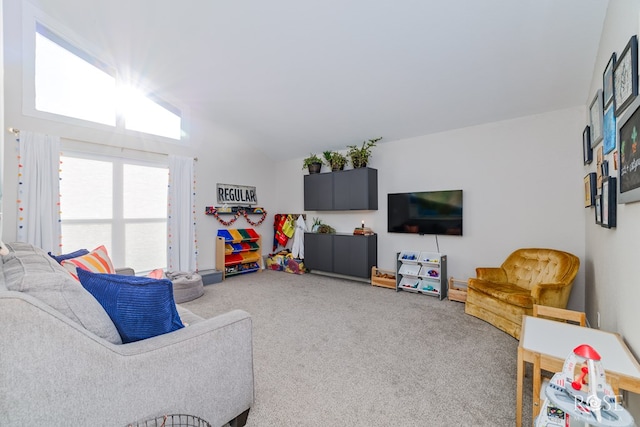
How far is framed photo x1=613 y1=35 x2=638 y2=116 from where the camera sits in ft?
4.63

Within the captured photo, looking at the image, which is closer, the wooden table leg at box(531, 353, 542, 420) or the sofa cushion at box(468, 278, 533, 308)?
the wooden table leg at box(531, 353, 542, 420)

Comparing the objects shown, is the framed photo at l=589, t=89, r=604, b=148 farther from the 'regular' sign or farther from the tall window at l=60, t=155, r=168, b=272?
the tall window at l=60, t=155, r=168, b=272

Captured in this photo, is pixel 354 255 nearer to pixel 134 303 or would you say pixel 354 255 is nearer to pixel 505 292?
pixel 505 292

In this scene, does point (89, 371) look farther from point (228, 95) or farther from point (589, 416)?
point (228, 95)

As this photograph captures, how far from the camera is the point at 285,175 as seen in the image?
6.42 meters

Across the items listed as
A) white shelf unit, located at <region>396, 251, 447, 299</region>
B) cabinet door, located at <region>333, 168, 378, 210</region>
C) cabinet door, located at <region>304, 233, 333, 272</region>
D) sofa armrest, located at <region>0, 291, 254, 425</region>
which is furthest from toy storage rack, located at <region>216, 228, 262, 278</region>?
sofa armrest, located at <region>0, 291, 254, 425</region>

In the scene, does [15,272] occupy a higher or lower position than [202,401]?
higher

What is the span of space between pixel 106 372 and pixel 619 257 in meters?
2.68

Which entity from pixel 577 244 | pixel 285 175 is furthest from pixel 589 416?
pixel 285 175

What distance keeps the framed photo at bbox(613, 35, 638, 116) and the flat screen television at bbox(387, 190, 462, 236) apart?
2.37 metres

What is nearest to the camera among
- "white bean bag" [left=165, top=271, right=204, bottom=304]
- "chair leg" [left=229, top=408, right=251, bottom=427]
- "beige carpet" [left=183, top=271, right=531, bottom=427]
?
"chair leg" [left=229, top=408, right=251, bottom=427]

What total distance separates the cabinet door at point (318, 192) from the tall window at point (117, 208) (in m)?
2.46

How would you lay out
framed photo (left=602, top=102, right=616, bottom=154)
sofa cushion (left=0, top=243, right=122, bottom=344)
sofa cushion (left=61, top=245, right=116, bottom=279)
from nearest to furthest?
sofa cushion (left=0, top=243, right=122, bottom=344), framed photo (left=602, top=102, right=616, bottom=154), sofa cushion (left=61, top=245, right=116, bottom=279)

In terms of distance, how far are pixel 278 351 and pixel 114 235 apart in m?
3.30
